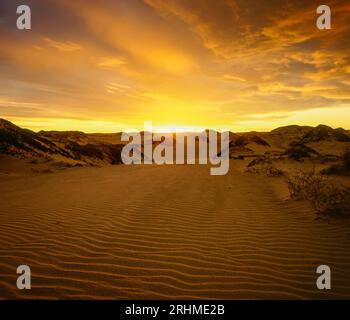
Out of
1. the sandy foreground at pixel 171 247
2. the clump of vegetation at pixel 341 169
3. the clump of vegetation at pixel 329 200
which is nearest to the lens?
the sandy foreground at pixel 171 247

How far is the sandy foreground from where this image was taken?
13.0ft

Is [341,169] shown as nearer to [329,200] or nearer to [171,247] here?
[329,200]

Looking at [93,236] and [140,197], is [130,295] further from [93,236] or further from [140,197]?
[140,197]

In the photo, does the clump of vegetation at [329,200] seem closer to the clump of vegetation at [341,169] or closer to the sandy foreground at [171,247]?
the sandy foreground at [171,247]

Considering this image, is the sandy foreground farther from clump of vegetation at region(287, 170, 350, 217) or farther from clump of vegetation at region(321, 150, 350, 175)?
clump of vegetation at region(321, 150, 350, 175)

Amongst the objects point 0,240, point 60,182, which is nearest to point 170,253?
point 0,240

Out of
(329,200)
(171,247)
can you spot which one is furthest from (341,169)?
(171,247)

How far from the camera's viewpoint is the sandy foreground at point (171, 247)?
3949 mm

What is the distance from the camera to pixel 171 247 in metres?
5.25

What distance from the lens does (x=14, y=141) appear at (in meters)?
22.0

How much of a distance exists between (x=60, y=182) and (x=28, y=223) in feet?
21.5

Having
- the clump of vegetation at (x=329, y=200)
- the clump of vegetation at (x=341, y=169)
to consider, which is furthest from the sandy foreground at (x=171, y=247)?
the clump of vegetation at (x=341, y=169)
